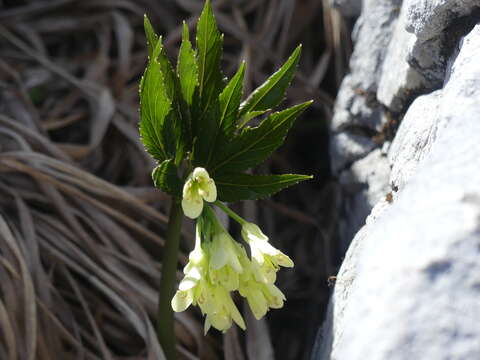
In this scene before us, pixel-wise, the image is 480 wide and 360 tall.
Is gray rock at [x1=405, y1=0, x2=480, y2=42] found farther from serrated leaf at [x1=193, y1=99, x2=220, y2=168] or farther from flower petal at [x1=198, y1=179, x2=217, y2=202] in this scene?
flower petal at [x1=198, y1=179, x2=217, y2=202]

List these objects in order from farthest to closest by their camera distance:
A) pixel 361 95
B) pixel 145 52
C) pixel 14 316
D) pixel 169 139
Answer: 1. pixel 145 52
2. pixel 361 95
3. pixel 14 316
4. pixel 169 139

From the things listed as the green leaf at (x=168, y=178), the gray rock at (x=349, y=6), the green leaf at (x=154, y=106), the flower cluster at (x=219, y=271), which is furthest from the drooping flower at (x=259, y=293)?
the gray rock at (x=349, y=6)

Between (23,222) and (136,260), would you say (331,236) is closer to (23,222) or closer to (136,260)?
(136,260)

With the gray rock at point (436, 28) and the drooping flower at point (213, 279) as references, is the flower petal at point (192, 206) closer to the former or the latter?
the drooping flower at point (213, 279)

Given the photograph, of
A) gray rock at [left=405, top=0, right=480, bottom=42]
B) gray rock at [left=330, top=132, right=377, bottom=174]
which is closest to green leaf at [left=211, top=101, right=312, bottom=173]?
gray rock at [left=405, top=0, right=480, bottom=42]

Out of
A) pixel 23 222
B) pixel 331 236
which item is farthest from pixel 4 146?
pixel 331 236

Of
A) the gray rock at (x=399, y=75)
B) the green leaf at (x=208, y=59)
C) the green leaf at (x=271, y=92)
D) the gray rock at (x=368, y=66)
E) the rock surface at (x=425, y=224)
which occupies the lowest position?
the rock surface at (x=425, y=224)

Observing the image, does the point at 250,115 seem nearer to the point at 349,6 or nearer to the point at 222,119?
the point at 222,119
